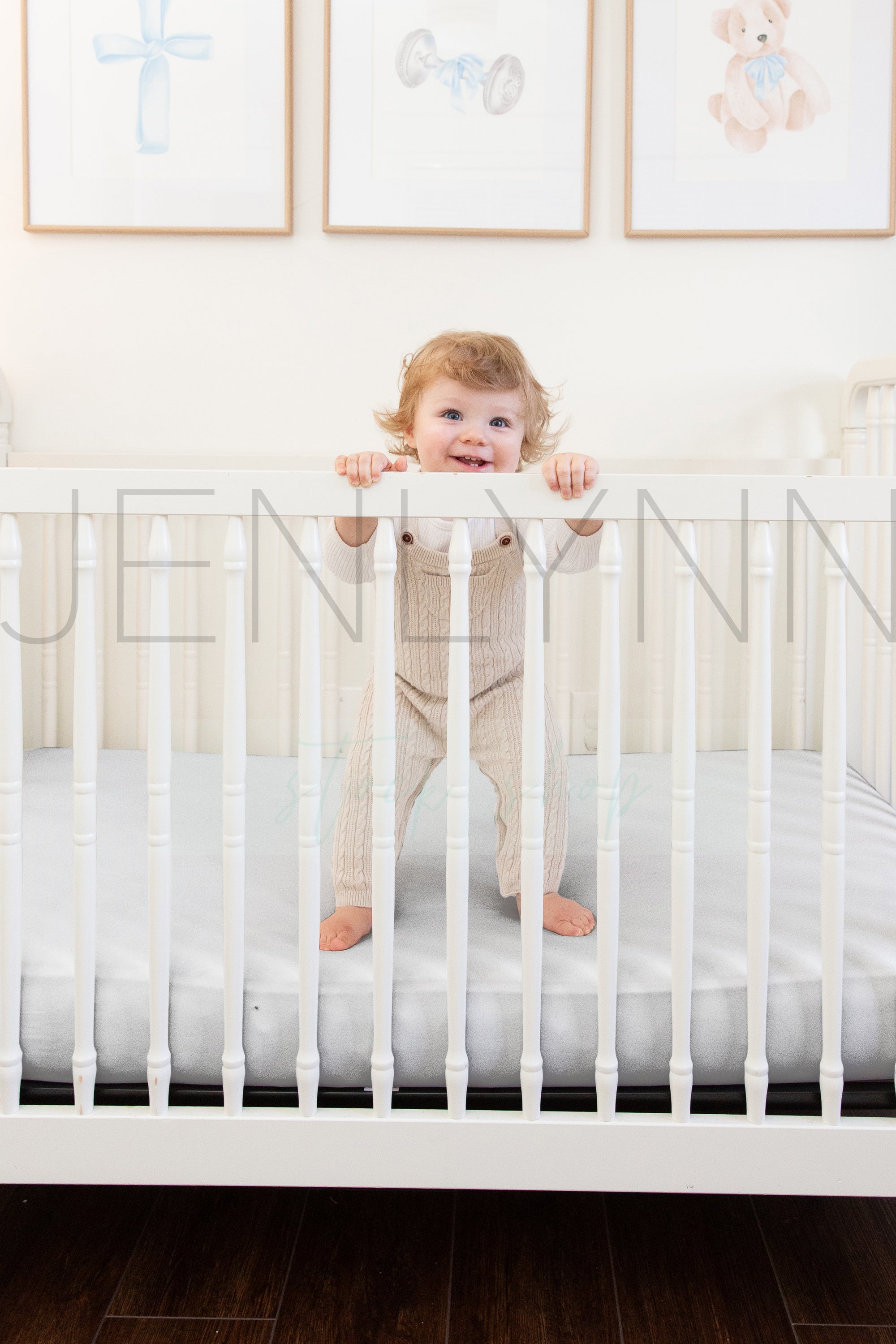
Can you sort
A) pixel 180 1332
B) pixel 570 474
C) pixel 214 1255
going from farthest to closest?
pixel 214 1255
pixel 180 1332
pixel 570 474

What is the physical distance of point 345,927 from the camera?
986 millimetres

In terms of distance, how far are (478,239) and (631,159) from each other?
256 millimetres

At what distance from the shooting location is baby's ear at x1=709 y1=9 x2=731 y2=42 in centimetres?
159

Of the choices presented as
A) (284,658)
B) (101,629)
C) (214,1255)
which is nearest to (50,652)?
(101,629)

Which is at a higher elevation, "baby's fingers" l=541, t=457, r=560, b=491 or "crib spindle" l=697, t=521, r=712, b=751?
"baby's fingers" l=541, t=457, r=560, b=491

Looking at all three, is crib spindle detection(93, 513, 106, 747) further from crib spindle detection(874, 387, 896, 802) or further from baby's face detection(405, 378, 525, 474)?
crib spindle detection(874, 387, 896, 802)

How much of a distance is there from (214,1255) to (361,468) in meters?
0.77

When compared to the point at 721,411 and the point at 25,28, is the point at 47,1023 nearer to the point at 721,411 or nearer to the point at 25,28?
the point at 721,411

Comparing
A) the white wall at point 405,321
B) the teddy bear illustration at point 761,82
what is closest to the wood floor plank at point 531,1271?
the white wall at point 405,321

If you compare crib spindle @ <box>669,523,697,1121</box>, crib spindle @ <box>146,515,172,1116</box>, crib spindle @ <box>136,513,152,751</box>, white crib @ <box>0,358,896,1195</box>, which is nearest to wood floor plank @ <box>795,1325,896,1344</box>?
white crib @ <box>0,358,896,1195</box>

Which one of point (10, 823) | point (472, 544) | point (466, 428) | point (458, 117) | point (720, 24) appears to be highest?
point (720, 24)

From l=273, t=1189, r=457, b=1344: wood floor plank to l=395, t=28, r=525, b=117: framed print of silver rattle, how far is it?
1.49 meters

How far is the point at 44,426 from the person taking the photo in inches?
66.7

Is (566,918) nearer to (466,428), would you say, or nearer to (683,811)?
(683,811)
